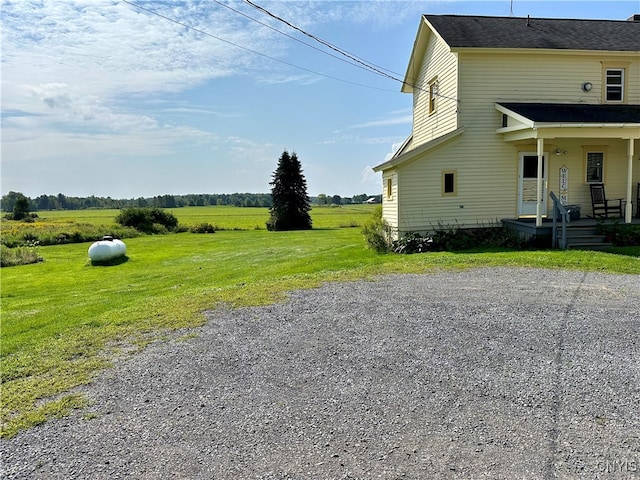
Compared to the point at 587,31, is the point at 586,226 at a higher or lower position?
lower

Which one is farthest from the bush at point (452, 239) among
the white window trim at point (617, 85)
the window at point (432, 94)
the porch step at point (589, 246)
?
the white window trim at point (617, 85)

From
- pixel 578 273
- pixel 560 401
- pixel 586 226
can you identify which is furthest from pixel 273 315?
pixel 586 226

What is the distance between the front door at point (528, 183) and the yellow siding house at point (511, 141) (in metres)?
0.03

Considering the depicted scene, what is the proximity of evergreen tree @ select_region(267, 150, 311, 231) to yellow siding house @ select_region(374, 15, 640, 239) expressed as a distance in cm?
2661

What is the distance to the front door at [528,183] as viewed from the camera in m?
15.2

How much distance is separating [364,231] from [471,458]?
1483cm

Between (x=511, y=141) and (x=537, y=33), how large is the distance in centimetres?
470

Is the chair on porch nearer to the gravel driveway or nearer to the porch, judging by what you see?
the porch

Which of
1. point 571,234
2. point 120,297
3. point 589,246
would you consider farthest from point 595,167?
point 120,297

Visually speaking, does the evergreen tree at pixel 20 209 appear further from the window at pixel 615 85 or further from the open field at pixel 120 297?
the window at pixel 615 85

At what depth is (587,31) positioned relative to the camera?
54.6ft

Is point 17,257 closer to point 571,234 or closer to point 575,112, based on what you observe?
point 571,234

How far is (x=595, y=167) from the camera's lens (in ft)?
50.8

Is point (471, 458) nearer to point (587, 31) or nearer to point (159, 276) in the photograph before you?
point (159, 276)
